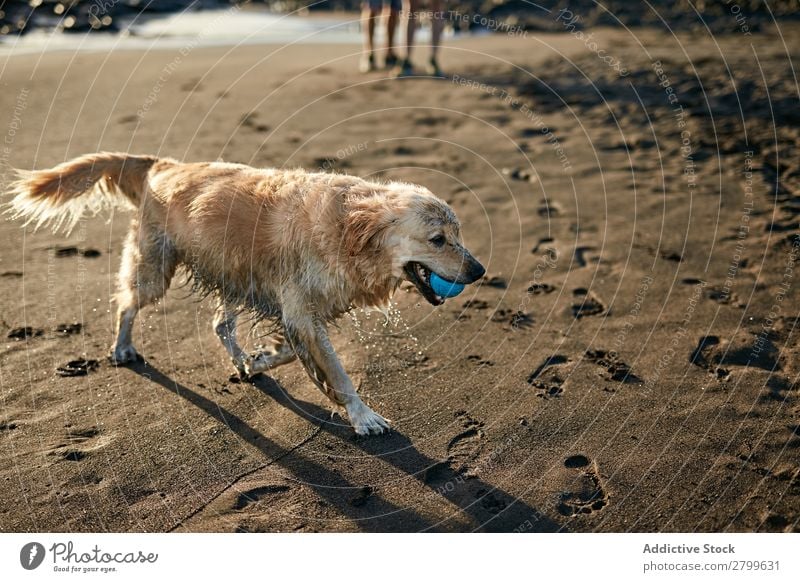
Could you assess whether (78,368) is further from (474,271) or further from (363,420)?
(474,271)

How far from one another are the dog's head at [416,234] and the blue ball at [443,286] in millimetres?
60

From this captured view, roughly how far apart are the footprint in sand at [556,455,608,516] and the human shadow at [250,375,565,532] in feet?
0.72

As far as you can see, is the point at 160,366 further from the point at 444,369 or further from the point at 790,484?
the point at 790,484

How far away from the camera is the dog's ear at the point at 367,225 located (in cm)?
634

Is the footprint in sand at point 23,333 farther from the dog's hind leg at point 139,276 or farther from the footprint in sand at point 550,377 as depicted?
the footprint in sand at point 550,377

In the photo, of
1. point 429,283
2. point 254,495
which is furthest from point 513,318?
point 254,495

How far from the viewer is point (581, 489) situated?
6020mm

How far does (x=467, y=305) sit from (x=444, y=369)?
1.20 metres

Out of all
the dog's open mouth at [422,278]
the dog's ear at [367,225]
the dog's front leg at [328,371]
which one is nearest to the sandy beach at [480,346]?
the dog's front leg at [328,371]

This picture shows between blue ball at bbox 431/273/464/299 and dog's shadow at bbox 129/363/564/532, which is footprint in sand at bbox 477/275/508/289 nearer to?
blue ball at bbox 431/273/464/299

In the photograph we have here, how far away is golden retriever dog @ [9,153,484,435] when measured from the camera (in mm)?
6438

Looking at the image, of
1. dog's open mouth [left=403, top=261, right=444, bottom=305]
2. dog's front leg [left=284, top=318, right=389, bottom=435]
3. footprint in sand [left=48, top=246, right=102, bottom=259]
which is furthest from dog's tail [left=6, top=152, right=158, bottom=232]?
dog's open mouth [left=403, top=261, right=444, bottom=305]
